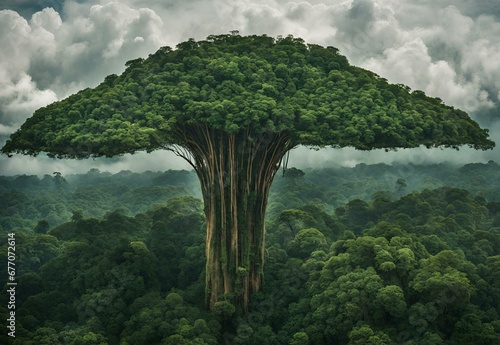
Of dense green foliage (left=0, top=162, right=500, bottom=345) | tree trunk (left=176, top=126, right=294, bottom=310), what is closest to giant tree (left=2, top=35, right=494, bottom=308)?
tree trunk (left=176, top=126, right=294, bottom=310)

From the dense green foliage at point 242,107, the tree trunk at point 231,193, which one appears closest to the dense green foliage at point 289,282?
the tree trunk at point 231,193

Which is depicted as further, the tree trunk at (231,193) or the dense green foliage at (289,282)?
the tree trunk at (231,193)

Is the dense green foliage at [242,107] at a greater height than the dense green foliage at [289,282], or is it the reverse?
the dense green foliage at [242,107]

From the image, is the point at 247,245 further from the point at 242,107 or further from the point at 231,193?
the point at 242,107

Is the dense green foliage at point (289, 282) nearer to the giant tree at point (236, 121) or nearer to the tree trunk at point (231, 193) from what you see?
the tree trunk at point (231, 193)

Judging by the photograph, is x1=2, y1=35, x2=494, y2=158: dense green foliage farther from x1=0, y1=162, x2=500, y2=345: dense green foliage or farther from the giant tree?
x1=0, y1=162, x2=500, y2=345: dense green foliage

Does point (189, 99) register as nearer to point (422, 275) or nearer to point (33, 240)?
point (422, 275)

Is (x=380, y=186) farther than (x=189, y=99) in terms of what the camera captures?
Yes

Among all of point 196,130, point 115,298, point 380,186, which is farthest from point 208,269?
point 380,186
